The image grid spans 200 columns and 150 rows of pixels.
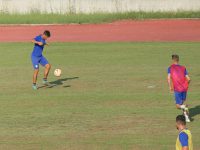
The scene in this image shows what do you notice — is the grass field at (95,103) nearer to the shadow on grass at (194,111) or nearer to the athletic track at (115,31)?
the shadow on grass at (194,111)

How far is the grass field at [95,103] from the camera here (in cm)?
1719

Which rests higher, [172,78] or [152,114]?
[172,78]

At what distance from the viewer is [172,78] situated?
18.4m

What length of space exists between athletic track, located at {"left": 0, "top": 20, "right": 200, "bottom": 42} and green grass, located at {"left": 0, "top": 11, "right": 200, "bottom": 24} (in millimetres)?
1110

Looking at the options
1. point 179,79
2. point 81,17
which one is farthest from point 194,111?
point 81,17

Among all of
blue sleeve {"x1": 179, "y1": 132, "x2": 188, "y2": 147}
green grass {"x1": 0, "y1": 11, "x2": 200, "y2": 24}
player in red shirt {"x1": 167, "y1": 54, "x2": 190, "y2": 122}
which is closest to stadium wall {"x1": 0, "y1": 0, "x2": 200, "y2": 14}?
green grass {"x1": 0, "y1": 11, "x2": 200, "y2": 24}

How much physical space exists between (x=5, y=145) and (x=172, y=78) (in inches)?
189

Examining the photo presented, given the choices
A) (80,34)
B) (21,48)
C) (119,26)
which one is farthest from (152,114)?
(119,26)

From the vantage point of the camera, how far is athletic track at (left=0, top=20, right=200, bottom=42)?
138 ft

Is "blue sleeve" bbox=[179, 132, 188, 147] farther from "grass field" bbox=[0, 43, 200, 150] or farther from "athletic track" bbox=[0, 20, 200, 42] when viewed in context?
"athletic track" bbox=[0, 20, 200, 42]

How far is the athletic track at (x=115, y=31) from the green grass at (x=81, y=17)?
111cm

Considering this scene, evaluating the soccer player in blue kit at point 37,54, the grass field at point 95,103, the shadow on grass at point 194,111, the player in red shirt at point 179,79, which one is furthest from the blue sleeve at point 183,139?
the soccer player in blue kit at point 37,54

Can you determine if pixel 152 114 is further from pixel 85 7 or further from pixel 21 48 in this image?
pixel 85 7

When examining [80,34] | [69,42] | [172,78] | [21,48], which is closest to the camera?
[172,78]
